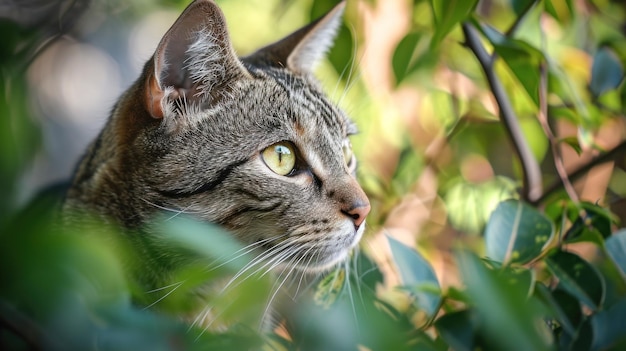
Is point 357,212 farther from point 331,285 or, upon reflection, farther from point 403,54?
point 403,54

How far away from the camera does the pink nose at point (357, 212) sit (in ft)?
2.85

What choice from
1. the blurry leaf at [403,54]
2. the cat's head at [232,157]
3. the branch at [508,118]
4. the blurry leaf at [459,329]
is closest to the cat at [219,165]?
the cat's head at [232,157]

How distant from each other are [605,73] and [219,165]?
0.64 meters

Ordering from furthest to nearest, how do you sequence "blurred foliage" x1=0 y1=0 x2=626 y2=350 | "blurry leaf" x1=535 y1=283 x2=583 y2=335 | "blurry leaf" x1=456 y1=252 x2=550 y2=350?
"blurry leaf" x1=535 y1=283 x2=583 y2=335 → "blurry leaf" x1=456 y1=252 x2=550 y2=350 → "blurred foliage" x1=0 y1=0 x2=626 y2=350

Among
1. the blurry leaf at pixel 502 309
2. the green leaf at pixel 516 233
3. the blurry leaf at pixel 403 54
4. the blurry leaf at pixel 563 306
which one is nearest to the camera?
the blurry leaf at pixel 502 309

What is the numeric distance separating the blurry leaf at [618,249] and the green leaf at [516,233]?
74 mm

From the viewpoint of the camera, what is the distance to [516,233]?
2.18 feet

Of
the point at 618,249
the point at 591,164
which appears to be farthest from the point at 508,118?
the point at 618,249

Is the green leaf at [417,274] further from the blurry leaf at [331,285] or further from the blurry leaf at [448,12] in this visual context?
the blurry leaf at [448,12]

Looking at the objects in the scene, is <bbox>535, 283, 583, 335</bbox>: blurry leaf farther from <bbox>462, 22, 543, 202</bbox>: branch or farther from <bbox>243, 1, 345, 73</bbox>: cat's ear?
<bbox>243, 1, 345, 73</bbox>: cat's ear

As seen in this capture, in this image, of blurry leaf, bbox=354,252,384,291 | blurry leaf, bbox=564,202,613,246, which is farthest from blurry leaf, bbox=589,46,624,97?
blurry leaf, bbox=354,252,384,291

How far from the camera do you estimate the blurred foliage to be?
0.29m

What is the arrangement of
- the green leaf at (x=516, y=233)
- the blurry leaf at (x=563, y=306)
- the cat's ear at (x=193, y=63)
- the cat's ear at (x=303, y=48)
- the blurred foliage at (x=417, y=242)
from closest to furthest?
the blurred foliage at (x=417, y=242) → the blurry leaf at (x=563, y=306) → the green leaf at (x=516, y=233) → the cat's ear at (x=193, y=63) → the cat's ear at (x=303, y=48)

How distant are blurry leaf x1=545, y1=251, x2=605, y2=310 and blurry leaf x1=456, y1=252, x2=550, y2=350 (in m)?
0.15
